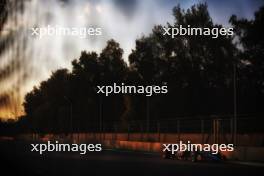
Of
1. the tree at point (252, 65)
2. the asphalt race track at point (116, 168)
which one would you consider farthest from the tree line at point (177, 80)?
the asphalt race track at point (116, 168)

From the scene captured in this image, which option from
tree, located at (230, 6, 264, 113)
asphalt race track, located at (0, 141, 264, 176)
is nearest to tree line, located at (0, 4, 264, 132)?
tree, located at (230, 6, 264, 113)

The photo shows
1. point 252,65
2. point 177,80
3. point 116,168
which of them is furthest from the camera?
point 177,80

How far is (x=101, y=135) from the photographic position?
237 feet

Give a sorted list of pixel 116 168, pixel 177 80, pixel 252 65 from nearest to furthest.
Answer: pixel 116 168 → pixel 252 65 → pixel 177 80

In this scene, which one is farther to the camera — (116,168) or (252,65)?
(252,65)

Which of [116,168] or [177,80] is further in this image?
[177,80]

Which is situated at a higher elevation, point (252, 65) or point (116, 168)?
point (252, 65)

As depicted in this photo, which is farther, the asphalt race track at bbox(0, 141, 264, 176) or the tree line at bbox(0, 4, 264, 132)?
the tree line at bbox(0, 4, 264, 132)

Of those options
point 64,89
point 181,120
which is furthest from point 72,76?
point 181,120

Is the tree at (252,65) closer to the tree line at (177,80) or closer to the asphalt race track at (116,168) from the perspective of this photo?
the tree line at (177,80)

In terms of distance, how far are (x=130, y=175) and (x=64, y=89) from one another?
83.2 m

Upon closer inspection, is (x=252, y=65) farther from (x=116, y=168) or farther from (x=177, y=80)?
(x=116, y=168)

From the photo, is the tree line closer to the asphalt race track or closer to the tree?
the tree

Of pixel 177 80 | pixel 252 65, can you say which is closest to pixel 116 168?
pixel 252 65
